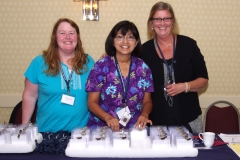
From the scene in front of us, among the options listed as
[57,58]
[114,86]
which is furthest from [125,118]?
[57,58]

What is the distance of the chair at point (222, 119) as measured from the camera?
359 cm

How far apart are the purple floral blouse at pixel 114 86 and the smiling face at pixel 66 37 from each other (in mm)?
277

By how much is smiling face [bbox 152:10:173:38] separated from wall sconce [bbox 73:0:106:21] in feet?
4.28

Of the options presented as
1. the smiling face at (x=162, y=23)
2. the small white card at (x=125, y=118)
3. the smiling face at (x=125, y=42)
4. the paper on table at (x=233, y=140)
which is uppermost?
the smiling face at (x=162, y=23)

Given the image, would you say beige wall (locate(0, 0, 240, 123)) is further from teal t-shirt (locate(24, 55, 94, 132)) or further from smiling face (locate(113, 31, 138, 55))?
smiling face (locate(113, 31, 138, 55))

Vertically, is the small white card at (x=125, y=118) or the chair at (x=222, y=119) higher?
the small white card at (x=125, y=118)

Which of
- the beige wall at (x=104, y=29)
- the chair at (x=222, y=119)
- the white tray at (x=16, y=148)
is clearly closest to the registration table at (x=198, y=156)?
the white tray at (x=16, y=148)

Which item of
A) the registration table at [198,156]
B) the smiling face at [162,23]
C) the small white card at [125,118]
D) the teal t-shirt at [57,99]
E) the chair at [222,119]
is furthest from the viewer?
the chair at [222,119]

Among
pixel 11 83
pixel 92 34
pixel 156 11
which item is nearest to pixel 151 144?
pixel 156 11

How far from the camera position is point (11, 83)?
4.35 m

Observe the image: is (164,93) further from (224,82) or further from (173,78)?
→ (224,82)

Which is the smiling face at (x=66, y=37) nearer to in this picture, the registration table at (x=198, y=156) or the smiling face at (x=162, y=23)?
the smiling face at (x=162, y=23)

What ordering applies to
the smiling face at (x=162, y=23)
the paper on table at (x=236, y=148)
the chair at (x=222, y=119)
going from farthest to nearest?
1. the chair at (x=222, y=119)
2. the smiling face at (x=162, y=23)
3. the paper on table at (x=236, y=148)

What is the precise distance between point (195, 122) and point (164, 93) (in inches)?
17.3
